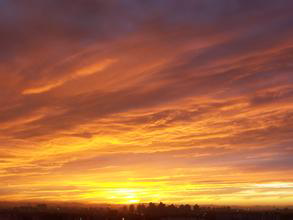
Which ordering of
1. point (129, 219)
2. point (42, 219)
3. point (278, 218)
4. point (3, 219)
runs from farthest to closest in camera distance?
point (278, 218), point (42, 219), point (129, 219), point (3, 219)

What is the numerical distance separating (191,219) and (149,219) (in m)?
18.4

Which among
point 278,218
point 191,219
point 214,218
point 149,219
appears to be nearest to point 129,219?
point 149,219

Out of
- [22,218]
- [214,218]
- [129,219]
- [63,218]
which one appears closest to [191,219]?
[214,218]

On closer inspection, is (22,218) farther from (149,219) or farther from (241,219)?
(241,219)

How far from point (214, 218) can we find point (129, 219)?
40.9 meters

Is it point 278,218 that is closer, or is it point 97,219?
point 97,219

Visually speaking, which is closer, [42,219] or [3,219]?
[3,219]

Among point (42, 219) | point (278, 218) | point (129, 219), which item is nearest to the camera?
point (129, 219)

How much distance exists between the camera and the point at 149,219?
510ft

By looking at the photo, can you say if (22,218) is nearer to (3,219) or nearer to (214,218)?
(3,219)

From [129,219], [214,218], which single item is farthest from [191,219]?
A: [129,219]

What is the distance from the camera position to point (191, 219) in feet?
539

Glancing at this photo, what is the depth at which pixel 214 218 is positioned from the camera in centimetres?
17300

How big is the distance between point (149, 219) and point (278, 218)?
52.8 m
